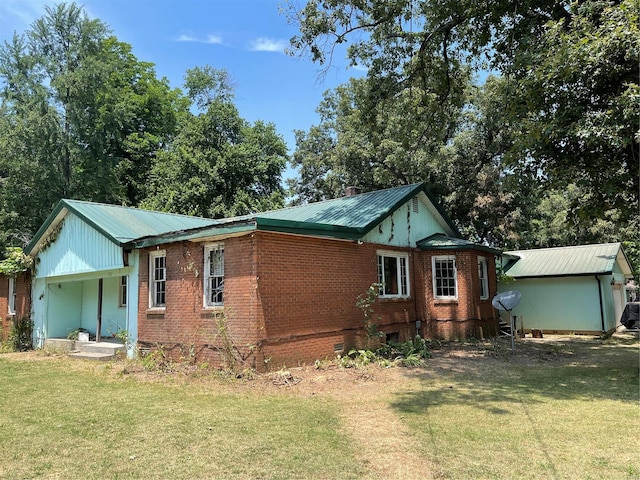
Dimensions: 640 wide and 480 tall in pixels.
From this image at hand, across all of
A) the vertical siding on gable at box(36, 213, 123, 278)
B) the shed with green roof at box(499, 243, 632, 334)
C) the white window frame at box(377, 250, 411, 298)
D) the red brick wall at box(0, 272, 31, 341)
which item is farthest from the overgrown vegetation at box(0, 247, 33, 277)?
the shed with green roof at box(499, 243, 632, 334)

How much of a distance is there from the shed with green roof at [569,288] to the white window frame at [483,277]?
386 centimetres

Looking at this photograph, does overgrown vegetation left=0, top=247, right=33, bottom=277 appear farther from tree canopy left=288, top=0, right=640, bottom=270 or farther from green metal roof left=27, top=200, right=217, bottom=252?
tree canopy left=288, top=0, right=640, bottom=270

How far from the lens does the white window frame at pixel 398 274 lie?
46.9 ft

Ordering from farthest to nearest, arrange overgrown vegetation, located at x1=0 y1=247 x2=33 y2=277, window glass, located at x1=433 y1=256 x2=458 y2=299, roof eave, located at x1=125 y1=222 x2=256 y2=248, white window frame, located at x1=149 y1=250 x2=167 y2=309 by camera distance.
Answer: overgrown vegetation, located at x1=0 y1=247 x2=33 y2=277
window glass, located at x1=433 y1=256 x2=458 y2=299
white window frame, located at x1=149 y1=250 x2=167 y2=309
roof eave, located at x1=125 y1=222 x2=256 y2=248

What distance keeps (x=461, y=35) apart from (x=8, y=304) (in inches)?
777

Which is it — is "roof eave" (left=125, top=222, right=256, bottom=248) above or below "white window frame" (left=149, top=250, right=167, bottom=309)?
above

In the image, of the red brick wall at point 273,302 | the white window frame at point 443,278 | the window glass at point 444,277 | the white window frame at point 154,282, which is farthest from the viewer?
the window glass at point 444,277

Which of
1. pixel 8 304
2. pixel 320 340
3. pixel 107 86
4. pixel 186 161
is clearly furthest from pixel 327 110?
pixel 320 340

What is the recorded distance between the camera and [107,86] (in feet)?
101

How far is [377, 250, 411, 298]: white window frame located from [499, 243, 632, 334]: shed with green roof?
741 cm

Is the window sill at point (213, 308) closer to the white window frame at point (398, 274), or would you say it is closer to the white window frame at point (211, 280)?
the white window frame at point (211, 280)

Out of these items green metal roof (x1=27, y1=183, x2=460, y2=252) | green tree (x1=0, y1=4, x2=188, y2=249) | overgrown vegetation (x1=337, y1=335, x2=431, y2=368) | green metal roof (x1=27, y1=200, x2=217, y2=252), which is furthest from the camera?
green tree (x1=0, y1=4, x2=188, y2=249)

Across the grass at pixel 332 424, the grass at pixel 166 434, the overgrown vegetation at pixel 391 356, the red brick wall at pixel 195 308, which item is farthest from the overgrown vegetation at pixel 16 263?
the overgrown vegetation at pixel 391 356

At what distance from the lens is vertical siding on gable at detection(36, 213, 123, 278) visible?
44.7 ft
